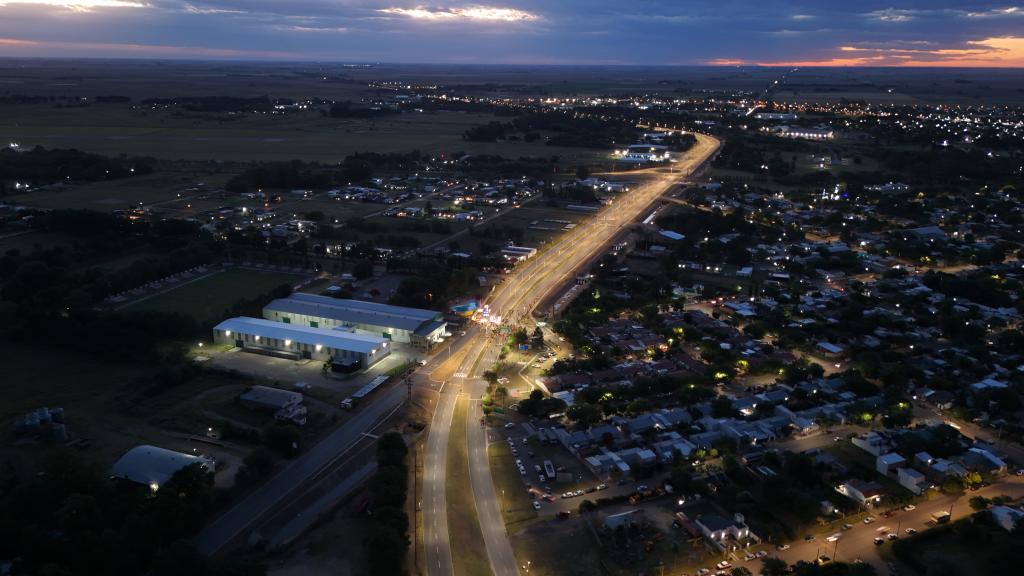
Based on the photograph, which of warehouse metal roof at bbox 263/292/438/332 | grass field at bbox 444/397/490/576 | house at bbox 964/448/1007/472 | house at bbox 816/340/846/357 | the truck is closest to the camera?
grass field at bbox 444/397/490/576

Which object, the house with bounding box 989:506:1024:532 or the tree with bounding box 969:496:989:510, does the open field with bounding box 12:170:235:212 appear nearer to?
the tree with bounding box 969:496:989:510

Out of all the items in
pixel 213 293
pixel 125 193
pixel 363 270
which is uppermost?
pixel 125 193

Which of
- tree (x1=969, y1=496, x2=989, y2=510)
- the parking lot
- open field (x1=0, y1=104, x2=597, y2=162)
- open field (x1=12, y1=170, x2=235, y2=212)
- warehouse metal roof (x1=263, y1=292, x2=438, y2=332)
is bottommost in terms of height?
the parking lot


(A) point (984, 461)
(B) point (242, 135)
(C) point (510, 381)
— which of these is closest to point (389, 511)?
(C) point (510, 381)

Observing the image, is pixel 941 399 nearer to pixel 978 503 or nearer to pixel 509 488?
pixel 978 503

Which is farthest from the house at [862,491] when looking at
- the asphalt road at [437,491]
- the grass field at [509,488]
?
the asphalt road at [437,491]

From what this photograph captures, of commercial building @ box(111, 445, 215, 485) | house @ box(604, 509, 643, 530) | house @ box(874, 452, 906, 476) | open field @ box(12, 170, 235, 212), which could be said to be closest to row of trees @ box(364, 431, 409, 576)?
commercial building @ box(111, 445, 215, 485)

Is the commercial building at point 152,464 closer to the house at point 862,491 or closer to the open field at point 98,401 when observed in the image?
the open field at point 98,401
